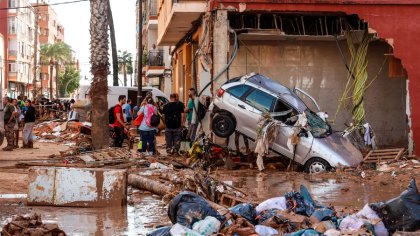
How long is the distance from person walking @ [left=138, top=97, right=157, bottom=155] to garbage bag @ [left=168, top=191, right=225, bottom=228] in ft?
33.2

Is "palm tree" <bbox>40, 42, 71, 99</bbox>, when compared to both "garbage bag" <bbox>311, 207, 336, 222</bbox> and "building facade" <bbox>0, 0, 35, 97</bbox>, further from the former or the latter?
"garbage bag" <bbox>311, 207, 336, 222</bbox>

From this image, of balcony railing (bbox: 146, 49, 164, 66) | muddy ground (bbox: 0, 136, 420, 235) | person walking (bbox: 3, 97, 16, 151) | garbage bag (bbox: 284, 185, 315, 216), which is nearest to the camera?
garbage bag (bbox: 284, 185, 315, 216)

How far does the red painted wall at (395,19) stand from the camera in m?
18.7

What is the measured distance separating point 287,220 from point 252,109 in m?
8.29

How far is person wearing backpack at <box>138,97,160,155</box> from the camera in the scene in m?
18.1

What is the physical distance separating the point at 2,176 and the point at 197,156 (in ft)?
15.2

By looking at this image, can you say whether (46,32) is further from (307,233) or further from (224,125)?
(307,233)

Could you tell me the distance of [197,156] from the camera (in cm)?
1683

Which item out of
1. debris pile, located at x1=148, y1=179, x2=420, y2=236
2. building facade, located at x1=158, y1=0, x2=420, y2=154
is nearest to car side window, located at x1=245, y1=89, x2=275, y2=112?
building facade, located at x1=158, y1=0, x2=420, y2=154

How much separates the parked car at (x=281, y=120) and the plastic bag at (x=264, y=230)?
7.77 m

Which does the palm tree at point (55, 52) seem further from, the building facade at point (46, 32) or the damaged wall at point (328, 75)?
the damaged wall at point (328, 75)

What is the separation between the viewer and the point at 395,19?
1886 cm

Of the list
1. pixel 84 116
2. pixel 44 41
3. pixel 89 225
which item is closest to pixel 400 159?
pixel 89 225

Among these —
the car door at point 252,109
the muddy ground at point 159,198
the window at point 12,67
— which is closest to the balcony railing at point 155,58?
the muddy ground at point 159,198
